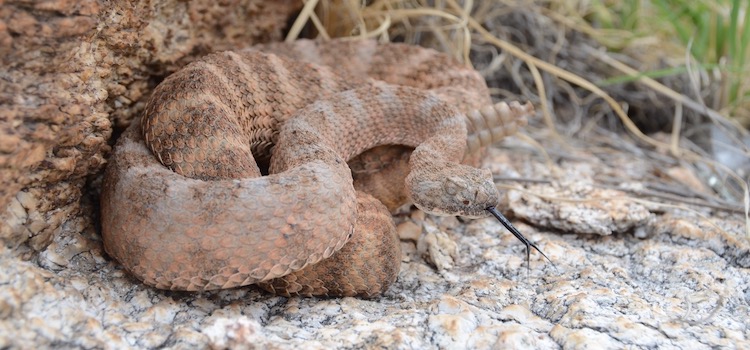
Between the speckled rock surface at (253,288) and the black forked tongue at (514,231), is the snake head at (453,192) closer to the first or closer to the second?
the black forked tongue at (514,231)

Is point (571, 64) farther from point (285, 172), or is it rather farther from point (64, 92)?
point (64, 92)

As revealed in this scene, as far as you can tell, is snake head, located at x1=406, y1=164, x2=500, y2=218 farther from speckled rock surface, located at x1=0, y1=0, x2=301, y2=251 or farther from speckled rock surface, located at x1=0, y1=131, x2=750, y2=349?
speckled rock surface, located at x1=0, y1=0, x2=301, y2=251

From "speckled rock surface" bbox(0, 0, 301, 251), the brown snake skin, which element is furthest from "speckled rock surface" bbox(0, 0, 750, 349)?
the brown snake skin

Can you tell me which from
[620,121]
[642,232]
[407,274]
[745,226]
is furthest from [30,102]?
[620,121]

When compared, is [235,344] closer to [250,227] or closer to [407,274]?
[250,227]

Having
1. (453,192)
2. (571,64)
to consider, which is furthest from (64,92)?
(571,64)

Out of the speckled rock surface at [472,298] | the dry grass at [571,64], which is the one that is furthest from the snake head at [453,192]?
the dry grass at [571,64]
